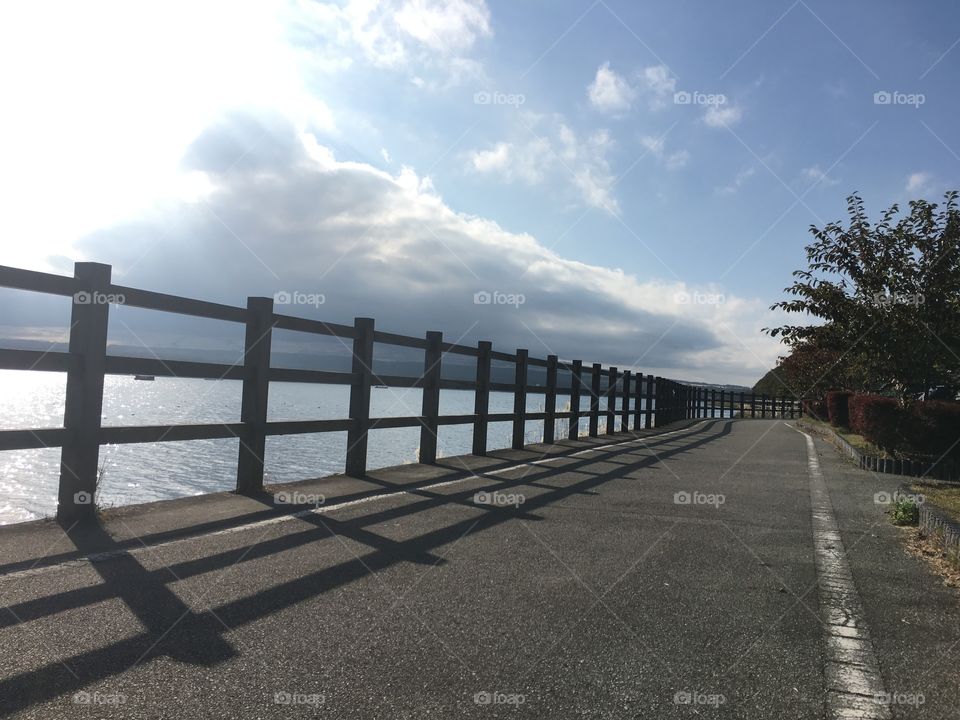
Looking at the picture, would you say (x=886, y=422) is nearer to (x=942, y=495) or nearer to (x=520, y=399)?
(x=942, y=495)

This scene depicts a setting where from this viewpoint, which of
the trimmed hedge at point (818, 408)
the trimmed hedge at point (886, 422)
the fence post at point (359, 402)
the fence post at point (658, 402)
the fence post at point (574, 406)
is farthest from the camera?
the trimmed hedge at point (818, 408)

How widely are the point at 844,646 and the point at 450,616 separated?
179cm

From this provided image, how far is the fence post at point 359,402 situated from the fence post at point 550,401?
21.1 ft

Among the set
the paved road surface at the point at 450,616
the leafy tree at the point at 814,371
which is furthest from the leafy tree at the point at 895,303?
the leafy tree at the point at 814,371

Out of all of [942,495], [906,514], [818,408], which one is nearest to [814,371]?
[818,408]

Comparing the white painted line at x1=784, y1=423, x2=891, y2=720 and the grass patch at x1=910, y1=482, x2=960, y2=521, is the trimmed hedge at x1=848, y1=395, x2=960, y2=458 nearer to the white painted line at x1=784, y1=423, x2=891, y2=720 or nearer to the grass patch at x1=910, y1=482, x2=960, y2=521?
the grass patch at x1=910, y1=482, x2=960, y2=521

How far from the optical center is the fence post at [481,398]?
38.1 ft

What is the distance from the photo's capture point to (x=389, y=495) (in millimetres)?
7074

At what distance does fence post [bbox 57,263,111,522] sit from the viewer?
5.24 m

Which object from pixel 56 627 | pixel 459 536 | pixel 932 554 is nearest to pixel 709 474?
pixel 932 554

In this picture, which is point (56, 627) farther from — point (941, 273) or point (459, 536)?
point (941, 273)

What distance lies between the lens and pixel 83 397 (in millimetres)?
5258

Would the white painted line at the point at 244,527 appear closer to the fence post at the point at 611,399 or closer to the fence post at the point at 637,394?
the fence post at the point at 611,399

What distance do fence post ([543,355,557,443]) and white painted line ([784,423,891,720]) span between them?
28.5ft
